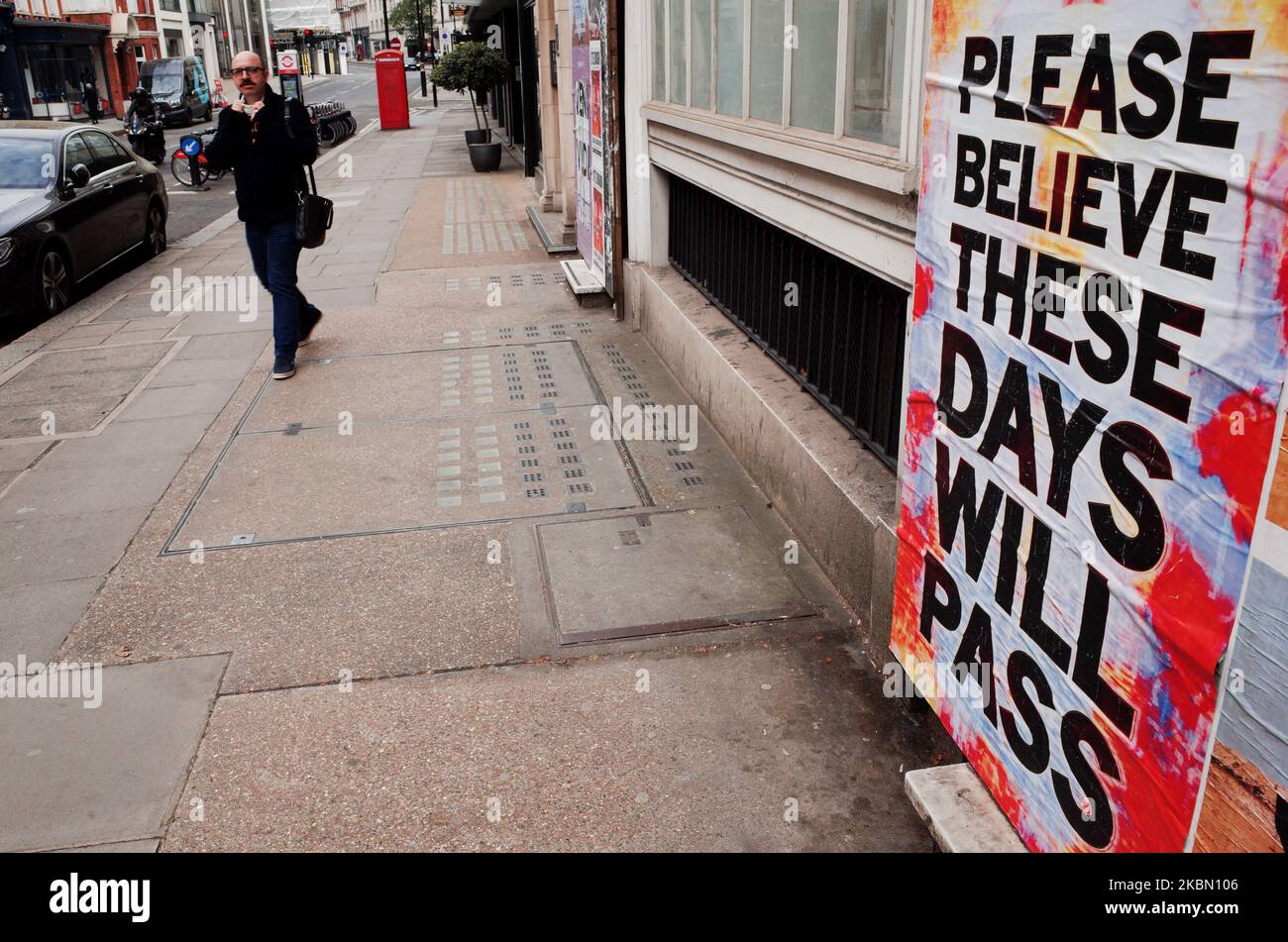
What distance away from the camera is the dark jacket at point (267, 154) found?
675 centimetres

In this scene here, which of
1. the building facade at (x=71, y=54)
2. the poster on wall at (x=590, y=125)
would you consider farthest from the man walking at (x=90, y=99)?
the poster on wall at (x=590, y=125)

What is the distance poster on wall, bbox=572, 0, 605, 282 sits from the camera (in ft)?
27.0

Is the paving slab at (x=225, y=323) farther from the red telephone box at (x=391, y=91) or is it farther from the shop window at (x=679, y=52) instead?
the red telephone box at (x=391, y=91)

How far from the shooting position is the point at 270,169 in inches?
271

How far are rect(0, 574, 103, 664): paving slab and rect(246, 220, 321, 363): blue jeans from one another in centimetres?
304

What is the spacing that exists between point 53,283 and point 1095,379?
990 cm

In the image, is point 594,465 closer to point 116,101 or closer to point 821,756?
point 821,756

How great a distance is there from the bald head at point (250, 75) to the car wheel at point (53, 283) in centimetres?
377

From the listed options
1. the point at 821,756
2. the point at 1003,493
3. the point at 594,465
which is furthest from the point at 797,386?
the point at 1003,493

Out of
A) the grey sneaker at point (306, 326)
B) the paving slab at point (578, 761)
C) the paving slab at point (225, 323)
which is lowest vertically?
the paving slab at point (578, 761)

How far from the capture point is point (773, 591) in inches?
167

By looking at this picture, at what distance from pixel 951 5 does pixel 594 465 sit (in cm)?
345

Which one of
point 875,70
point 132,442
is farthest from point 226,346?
point 875,70

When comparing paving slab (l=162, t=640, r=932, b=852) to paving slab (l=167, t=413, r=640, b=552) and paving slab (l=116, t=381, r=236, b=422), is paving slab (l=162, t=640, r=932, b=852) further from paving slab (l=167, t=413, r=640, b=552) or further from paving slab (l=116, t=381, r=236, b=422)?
paving slab (l=116, t=381, r=236, b=422)
